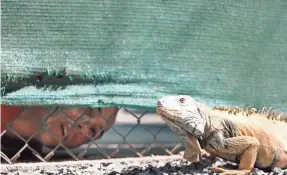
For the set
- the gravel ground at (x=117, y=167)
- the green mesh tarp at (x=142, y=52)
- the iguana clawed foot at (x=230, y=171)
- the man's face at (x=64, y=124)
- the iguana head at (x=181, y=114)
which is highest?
the green mesh tarp at (x=142, y=52)

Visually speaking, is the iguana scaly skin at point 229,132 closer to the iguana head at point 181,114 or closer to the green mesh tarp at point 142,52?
the iguana head at point 181,114

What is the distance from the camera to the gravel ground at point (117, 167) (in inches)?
129

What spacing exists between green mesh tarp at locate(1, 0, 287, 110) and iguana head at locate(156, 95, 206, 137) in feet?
1.81

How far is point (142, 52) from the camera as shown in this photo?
365 centimetres

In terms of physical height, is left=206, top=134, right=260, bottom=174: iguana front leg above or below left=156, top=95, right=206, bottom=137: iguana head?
below

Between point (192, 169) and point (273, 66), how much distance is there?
104 centimetres

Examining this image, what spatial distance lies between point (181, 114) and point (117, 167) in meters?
0.69

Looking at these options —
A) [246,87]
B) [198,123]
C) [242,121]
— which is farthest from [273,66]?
[198,123]

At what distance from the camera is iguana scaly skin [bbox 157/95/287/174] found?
307 centimetres

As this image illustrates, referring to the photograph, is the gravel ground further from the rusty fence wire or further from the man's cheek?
the man's cheek

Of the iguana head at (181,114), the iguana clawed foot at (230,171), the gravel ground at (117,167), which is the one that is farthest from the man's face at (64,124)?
→ the iguana clawed foot at (230,171)

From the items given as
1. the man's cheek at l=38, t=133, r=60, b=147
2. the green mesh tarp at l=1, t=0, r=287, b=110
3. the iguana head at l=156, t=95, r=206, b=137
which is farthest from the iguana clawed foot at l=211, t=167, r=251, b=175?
the man's cheek at l=38, t=133, r=60, b=147

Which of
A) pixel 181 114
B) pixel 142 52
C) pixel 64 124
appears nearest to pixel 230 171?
pixel 181 114

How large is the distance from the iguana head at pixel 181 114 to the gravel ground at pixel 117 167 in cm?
29
